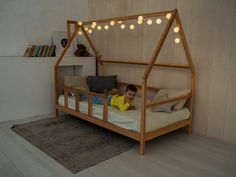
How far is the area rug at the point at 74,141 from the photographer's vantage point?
2611mm

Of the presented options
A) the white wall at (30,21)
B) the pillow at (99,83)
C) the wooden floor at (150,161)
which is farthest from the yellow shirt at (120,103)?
the white wall at (30,21)

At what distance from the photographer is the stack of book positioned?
408 centimetres

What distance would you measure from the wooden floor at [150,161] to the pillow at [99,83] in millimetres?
1410

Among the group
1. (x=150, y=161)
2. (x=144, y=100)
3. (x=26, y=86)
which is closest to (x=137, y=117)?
(x=144, y=100)

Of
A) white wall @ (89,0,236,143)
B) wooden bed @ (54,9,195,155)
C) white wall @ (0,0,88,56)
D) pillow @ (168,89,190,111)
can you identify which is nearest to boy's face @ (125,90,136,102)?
wooden bed @ (54,9,195,155)

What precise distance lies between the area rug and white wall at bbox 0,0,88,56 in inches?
56.2

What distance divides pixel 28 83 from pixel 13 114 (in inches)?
22.2

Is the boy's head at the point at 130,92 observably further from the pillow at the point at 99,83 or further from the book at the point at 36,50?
the book at the point at 36,50

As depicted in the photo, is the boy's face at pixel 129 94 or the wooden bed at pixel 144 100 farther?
the boy's face at pixel 129 94

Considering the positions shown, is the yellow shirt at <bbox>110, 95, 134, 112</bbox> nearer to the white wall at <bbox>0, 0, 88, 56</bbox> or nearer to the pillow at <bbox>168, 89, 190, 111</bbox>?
the pillow at <bbox>168, 89, 190, 111</bbox>

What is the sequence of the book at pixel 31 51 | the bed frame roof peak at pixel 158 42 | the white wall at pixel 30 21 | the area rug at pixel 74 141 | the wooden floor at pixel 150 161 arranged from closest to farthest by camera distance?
1. the wooden floor at pixel 150 161
2. the area rug at pixel 74 141
3. the bed frame roof peak at pixel 158 42
4. the white wall at pixel 30 21
5. the book at pixel 31 51

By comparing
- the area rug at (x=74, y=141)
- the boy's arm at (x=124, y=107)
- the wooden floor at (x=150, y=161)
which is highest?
the boy's arm at (x=124, y=107)

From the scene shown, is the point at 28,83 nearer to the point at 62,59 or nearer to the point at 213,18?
the point at 62,59

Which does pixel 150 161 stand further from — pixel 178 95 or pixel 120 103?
pixel 178 95
